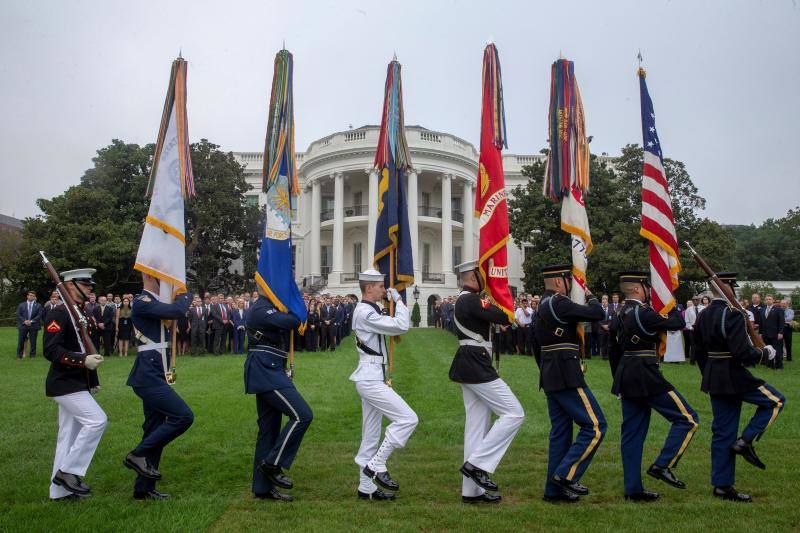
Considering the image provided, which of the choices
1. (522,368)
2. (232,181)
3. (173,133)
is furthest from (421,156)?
(173,133)

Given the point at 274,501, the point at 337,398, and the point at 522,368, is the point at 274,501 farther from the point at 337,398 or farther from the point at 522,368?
the point at 522,368

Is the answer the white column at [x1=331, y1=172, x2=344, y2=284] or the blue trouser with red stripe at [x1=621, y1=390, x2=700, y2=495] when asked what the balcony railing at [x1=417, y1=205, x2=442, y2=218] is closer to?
the white column at [x1=331, y1=172, x2=344, y2=284]

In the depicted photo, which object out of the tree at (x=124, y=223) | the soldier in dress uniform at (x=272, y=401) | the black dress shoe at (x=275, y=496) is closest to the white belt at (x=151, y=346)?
the soldier in dress uniform at (x=272, y=401)

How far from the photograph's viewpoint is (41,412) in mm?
10242

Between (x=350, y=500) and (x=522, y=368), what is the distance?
11087 millimetres

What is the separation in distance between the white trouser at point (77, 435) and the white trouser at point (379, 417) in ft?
8.42

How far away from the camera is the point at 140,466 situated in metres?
5.83

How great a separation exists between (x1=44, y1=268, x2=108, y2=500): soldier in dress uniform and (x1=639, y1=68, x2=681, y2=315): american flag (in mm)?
5837

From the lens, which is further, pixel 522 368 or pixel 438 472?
pixel 522 368

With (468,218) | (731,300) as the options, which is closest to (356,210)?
(468,218)

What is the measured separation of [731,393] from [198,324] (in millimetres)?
17304

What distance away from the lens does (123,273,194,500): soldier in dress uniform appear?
5.95 metres

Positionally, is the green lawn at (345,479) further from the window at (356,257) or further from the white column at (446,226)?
the window at (356,257)

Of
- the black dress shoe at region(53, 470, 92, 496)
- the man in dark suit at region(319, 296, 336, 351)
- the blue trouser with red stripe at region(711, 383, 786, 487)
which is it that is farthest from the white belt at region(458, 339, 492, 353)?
the man in dark suit at region(319, 296, 336, 351)
